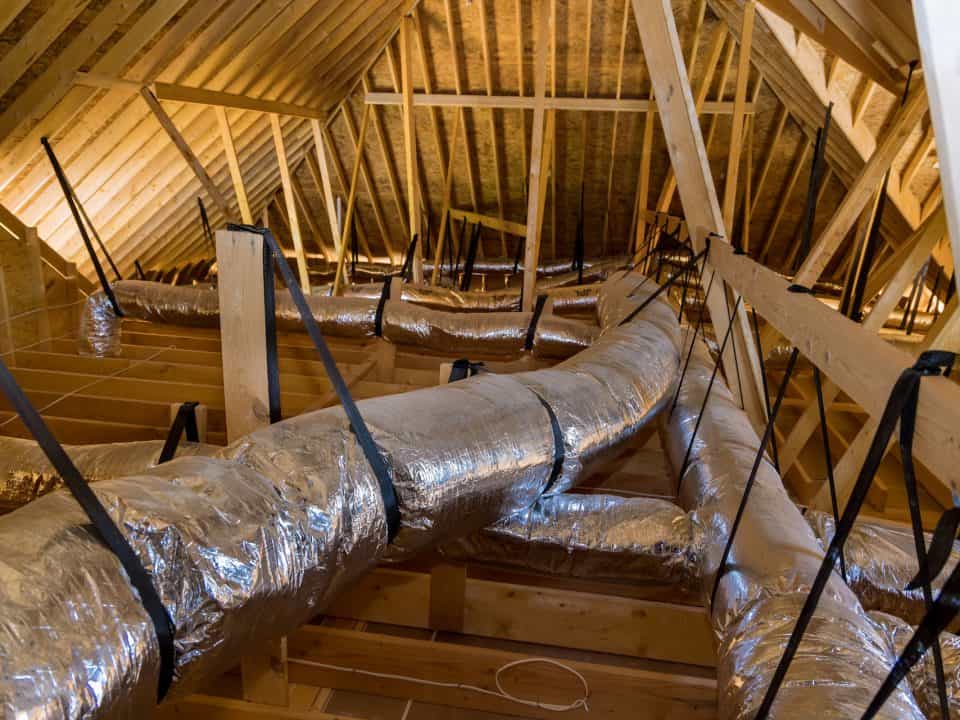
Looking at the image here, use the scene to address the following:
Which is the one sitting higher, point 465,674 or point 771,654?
point 771,654

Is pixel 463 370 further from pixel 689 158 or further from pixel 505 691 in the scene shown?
pixel 689 158

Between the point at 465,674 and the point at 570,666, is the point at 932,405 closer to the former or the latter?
the point at 570,666

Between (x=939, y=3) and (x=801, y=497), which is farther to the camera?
(x=801, y=497)

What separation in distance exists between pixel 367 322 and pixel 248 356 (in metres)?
2.76

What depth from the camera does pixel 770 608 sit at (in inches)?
66.9

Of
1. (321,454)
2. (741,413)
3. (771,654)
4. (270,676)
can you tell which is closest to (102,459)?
(270,676)

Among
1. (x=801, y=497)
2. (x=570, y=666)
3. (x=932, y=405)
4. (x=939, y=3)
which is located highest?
(x=939, y=3)

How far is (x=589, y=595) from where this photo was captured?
2.60 metres

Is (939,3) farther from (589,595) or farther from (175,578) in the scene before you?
(589,595)

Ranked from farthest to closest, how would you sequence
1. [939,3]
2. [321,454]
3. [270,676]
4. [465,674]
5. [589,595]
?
[589,595]
[465,674]
[270,676]
[321,454]
[939,3]

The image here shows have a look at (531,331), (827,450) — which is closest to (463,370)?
(827,450)

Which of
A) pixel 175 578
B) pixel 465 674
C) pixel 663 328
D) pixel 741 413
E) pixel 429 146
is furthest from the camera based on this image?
pixel 429 146

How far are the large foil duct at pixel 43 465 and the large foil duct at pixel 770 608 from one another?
1685 millimetres

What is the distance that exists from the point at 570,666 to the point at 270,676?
93cm
